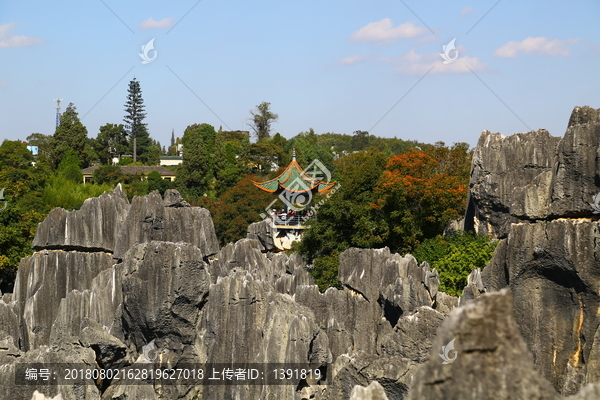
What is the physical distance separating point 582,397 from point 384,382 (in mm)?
8608

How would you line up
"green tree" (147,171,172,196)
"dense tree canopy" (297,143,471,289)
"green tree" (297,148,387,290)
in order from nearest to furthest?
"green tree" (297,148,387,290) < "dense tree canopy" (297,143,471,289) < "green tree" (147,171,172,196)

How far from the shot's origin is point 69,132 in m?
54.8

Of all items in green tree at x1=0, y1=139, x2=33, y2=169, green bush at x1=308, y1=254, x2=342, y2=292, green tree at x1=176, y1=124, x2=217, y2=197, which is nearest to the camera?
green bush at x1=308, y1=254, x2=342, y2=292

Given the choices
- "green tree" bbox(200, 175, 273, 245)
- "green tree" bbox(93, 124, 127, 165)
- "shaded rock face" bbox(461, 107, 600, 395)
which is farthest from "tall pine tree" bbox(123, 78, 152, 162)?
"shaded rock face" bbox(461, 107, 600, 395)

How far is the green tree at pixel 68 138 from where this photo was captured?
174ft

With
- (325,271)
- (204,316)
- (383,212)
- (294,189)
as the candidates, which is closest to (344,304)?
(204,316)

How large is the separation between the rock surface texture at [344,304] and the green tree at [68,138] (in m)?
29.2

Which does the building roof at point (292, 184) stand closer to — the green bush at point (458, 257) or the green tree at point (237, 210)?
the green tree at point (237, 210)

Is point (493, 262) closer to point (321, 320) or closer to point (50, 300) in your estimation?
point (321, 320)

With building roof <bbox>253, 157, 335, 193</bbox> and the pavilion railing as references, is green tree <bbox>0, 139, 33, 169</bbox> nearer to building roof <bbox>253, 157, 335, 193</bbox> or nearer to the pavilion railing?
building roof <bbox>253, 157, 335, 193</bbox>

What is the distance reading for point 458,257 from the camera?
20781mm

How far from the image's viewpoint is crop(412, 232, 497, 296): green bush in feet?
66.2

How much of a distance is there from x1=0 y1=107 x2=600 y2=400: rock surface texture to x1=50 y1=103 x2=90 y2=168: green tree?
29.2 meters

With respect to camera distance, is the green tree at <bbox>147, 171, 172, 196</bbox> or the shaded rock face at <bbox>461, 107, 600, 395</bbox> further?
the green tree at <bbox>147, 171, 172, 196</bbox>
